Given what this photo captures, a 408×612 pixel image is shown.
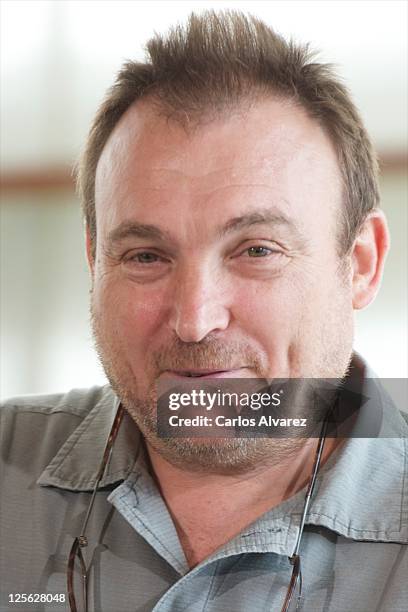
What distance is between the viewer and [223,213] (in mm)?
1012

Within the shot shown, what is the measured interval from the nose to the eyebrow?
5 centimetres

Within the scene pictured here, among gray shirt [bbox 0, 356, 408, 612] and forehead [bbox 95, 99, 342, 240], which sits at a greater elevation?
forehead [bbox 95, 99, 342, 240]

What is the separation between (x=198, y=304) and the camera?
0.98 meters

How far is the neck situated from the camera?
1093mm

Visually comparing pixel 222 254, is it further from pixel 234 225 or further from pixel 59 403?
pixel 59 403

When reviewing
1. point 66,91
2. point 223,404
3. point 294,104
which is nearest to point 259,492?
point 223,404

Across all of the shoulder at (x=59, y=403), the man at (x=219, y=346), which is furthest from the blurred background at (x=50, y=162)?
the man at (x=219, y=346)

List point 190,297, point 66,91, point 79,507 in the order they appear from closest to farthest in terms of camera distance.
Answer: point 190,297 → point 79,507 → point 66,91

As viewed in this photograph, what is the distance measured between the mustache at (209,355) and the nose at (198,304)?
0.05 feet

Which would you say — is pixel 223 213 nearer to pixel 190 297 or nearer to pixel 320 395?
pixel 190 297

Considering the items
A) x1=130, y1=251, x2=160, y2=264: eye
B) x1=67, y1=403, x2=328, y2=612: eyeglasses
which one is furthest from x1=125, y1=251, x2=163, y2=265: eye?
x1=67, y1=403, x2=328, y2=612: eyeglasses

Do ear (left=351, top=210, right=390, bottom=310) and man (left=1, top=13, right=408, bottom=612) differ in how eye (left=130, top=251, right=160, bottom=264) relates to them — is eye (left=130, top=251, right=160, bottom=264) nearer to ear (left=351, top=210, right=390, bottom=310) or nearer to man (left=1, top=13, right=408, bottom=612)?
man (left=1, top=13, right=408, bottom=612)

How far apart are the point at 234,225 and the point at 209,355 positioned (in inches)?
6.3

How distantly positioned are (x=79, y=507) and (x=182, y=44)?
62 centimetres
